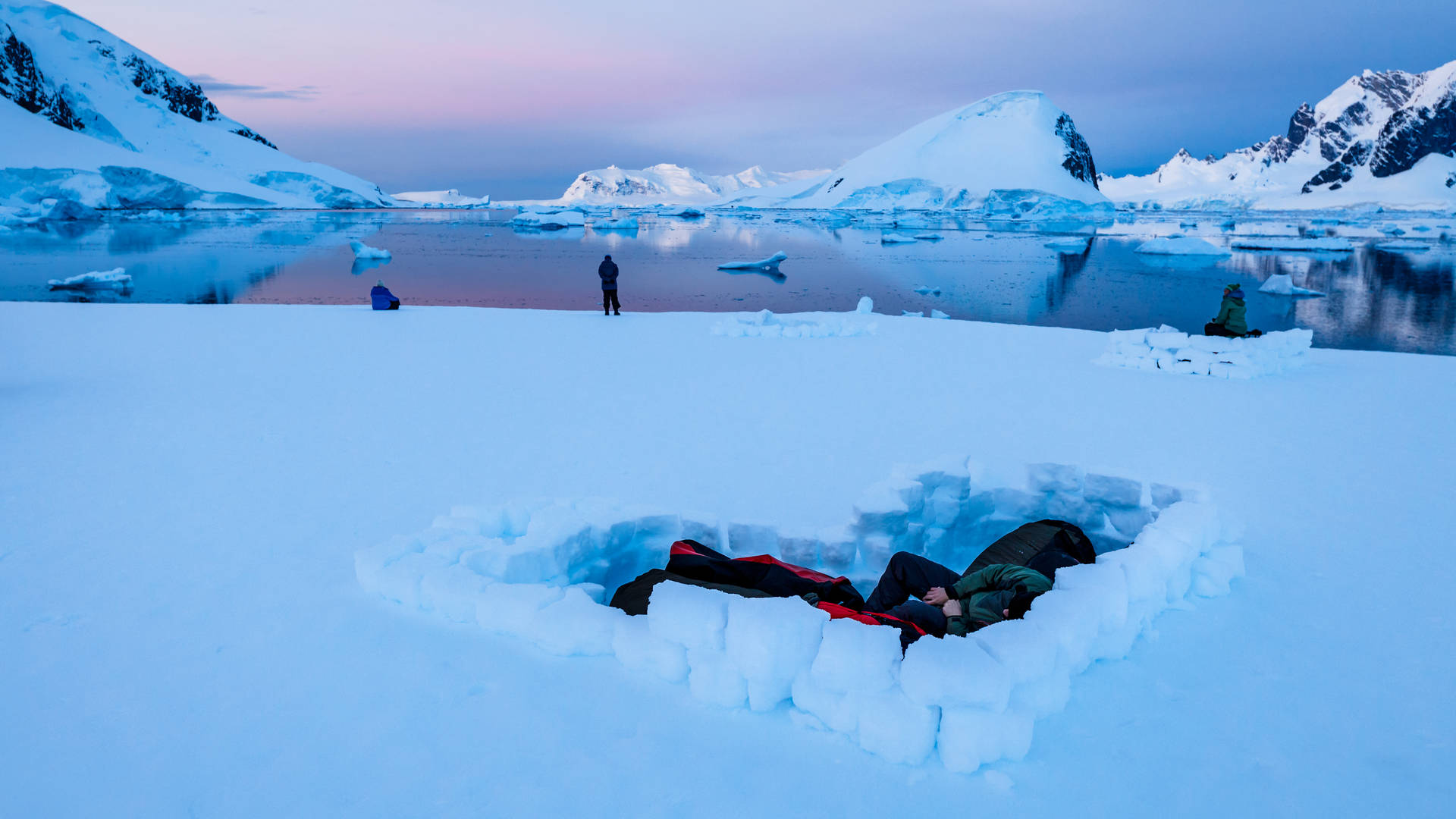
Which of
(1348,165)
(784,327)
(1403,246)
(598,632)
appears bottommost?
(598,632)

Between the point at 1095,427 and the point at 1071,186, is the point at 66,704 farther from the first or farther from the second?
the point at 1071,186

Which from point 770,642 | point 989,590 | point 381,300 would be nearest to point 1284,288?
point 381,300

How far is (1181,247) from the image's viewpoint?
3512 cm

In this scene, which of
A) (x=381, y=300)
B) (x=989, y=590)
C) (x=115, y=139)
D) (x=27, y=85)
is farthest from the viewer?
(x=115, y=139)

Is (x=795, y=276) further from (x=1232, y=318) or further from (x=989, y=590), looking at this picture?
(x=989, y=590)

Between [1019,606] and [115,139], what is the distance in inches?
4489

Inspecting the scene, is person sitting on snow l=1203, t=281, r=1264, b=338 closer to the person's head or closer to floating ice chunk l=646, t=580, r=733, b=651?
the person's head

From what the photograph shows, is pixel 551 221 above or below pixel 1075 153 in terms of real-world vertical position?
below

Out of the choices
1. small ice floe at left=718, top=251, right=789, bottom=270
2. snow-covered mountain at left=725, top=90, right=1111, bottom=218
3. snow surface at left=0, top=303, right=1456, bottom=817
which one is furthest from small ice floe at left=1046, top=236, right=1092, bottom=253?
snow-covered mountain at left=725, top=90, right=1111, bottom=218

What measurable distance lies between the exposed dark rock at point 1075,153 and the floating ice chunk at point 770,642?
11203 centimetres

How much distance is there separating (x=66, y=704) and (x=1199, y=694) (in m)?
3.80

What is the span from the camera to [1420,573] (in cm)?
357

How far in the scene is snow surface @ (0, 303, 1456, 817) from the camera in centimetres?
225

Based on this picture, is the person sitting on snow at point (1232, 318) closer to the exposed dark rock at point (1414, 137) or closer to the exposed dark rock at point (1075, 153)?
the exposed dark rock at point (1075, 153)
